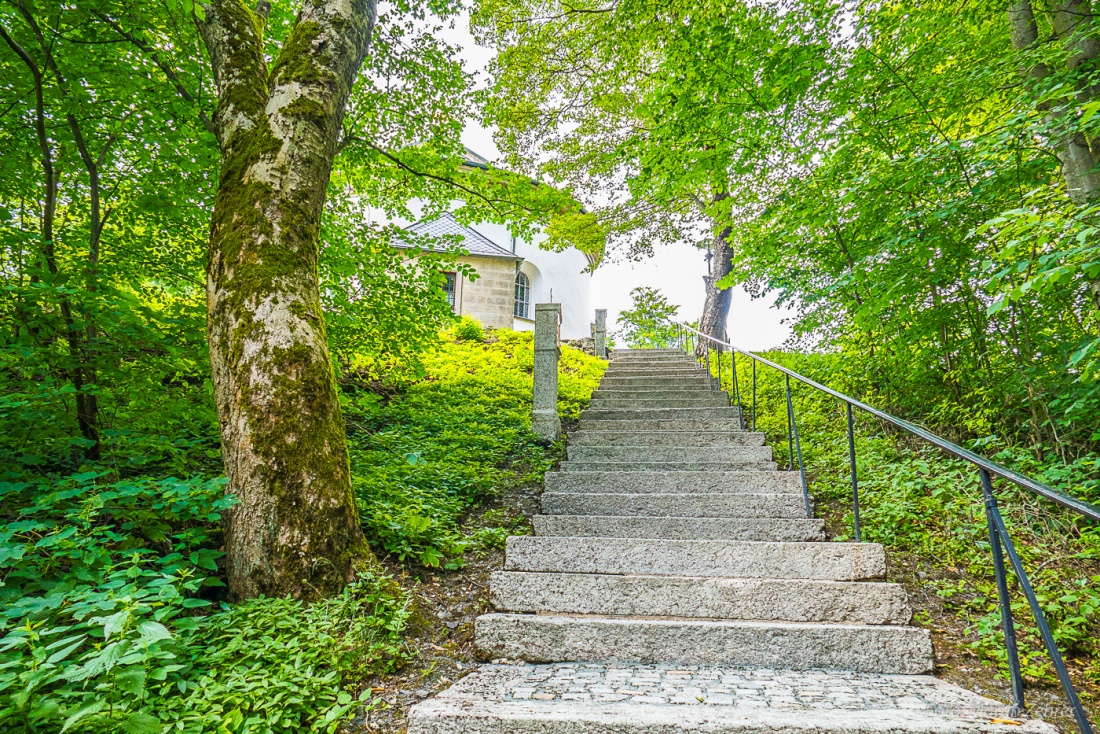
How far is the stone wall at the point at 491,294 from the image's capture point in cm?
1448

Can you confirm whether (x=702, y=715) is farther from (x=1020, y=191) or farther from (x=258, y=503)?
(x=1020, y=191)

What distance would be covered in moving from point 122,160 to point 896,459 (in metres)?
6.52

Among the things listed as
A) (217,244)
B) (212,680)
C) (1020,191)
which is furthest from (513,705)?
(1020,191)

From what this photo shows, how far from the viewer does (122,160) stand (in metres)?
3.54

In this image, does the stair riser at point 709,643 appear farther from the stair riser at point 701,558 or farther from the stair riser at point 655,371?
the stair riser at point 655,371

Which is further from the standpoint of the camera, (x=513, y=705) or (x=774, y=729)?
(x=513, y=705)

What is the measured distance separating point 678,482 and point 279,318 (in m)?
2.94

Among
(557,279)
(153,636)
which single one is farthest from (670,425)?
(557,279)

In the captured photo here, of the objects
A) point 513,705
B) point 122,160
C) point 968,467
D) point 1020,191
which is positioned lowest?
point 513,705

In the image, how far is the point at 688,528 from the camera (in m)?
3.14

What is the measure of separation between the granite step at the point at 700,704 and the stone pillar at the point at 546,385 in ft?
9.95

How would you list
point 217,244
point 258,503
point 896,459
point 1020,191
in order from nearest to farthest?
point 258,503
point 217,244
point 1020,191
point 896,459

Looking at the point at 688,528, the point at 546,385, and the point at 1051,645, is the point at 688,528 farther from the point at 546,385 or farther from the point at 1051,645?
the point at 546,385

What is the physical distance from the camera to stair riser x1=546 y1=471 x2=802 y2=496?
3.66 meters
